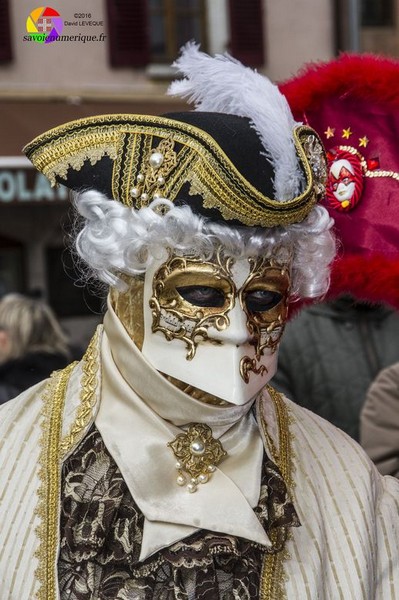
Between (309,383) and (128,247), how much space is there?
5.95ft

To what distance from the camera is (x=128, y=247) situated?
2199mm

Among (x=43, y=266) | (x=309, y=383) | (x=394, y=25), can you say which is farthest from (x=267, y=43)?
(x=309, y=383)

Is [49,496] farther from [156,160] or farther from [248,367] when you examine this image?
[156,160]

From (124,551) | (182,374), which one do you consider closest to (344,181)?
(182,374)

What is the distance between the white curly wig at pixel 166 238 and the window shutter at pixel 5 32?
7.06 m

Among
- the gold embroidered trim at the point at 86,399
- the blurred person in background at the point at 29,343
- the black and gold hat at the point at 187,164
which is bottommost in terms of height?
the blurred person in background at the point at 29,343

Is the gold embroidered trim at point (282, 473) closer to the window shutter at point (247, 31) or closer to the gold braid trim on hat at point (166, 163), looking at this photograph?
the gold braid trim on hat at point (166, 163)

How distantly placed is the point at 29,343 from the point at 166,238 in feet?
7.35

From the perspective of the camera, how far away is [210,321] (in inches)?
85.7

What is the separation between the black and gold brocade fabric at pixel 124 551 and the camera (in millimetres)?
2195

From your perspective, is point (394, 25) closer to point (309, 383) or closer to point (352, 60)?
point (309, 383)

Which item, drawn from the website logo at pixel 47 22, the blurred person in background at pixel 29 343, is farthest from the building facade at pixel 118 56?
the blurred person in background at pixel 29 343

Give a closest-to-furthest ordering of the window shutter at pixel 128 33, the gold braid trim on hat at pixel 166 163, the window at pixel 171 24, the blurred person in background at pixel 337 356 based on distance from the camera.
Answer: the gold braid trim on hat at pixel 166 163, the blurred person in background at pixel 337 356, the window shutter at pixel 128 33, the window at pixel 171 24

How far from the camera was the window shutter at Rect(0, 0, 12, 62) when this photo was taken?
898 cm
